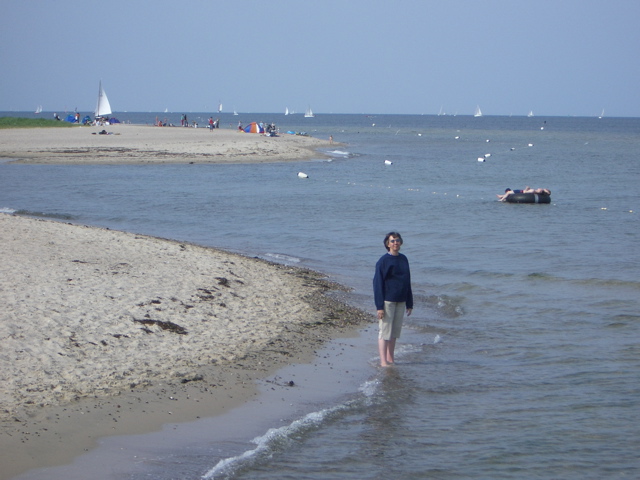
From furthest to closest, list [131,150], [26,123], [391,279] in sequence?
1. [26,123]
2. [131,150]
3. [391,279]

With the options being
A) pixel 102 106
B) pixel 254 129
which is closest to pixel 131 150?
pixel 254 129

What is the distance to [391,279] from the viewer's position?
871 cm

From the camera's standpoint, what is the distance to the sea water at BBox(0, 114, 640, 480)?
660cm

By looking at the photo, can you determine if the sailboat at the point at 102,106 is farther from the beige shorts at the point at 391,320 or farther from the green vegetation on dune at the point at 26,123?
the beige shorts at the point at 391,320

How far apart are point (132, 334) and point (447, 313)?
Result: 5.32 m

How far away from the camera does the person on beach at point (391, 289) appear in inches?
340

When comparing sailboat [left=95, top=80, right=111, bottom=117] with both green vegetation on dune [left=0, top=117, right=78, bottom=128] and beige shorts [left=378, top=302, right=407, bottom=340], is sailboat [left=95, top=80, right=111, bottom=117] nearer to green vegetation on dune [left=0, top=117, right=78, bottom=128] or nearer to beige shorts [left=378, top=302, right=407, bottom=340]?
green vegetation on dune [left=0, top=117, right=78, bottom=128]

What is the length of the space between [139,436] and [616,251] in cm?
1434

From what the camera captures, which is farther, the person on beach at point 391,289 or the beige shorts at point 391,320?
the beige shorts at point 391,320

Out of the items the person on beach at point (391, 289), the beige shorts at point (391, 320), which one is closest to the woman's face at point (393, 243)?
the person on beach at point (391, 289)

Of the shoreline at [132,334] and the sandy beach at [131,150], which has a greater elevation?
the sandy beach at [131,150]

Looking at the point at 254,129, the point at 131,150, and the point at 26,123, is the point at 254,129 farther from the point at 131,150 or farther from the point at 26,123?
the point at 131,150

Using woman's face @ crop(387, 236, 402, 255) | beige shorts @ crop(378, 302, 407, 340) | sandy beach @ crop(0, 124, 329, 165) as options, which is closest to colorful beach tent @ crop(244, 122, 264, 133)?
sandy beach @ crop(0, 124, 329, 165)

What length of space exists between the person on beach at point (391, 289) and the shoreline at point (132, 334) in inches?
44.5
